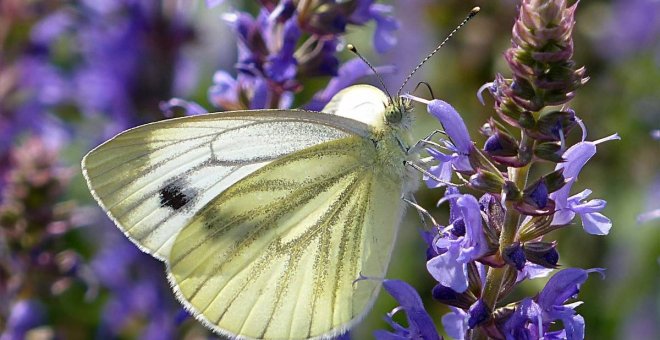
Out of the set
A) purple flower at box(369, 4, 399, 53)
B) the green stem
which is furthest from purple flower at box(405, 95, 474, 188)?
purple flower at box(369, 4, 399, 53)

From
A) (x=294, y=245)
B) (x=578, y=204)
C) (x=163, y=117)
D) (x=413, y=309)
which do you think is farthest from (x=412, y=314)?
(x=163, y=117)

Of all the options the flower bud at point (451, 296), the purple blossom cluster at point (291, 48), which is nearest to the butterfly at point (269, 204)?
the purple blossom cluster at point (291, 48)

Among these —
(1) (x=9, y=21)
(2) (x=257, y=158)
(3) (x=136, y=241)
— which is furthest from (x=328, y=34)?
(1) (x=9, y=21)

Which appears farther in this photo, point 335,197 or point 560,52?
point 335,197

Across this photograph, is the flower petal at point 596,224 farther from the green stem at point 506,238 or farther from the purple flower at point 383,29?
the purple flower at point 383,29

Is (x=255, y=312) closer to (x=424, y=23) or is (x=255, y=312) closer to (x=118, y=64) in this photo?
(x=118, y=64)
